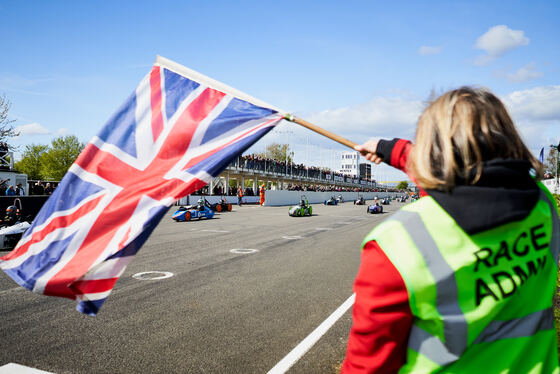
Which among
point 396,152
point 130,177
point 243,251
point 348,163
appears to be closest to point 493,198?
point 396,152

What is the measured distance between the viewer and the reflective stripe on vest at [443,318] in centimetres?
111

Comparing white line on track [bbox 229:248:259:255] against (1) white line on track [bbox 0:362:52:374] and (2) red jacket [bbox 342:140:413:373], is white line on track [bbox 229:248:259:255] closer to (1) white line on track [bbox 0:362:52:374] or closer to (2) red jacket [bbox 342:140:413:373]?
(1) white line on track [bbox 0:362:52:374]

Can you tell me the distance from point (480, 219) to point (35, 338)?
14.7ft

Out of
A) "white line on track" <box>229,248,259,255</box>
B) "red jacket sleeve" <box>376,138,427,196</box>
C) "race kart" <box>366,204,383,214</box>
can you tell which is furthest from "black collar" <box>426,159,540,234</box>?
"race kart" <box>366,204,383,214</box>

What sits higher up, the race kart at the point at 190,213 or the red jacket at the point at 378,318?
the red jacket at the point at 378,318

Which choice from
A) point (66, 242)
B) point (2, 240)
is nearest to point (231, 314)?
point (66, 242)

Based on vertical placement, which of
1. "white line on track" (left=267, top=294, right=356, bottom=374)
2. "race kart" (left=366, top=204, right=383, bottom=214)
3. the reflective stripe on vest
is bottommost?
"race kart" (left=366, top=204, right=383, bottom=214)

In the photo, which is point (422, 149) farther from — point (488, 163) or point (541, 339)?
point (541, 339)

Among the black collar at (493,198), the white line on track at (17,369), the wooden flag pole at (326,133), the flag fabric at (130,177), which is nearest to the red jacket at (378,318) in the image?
the black collar at (493,198)

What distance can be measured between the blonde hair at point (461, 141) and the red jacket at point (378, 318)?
0.29 meters

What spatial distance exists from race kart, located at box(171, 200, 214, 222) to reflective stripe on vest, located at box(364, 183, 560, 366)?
17.7 metres

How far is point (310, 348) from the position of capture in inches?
154

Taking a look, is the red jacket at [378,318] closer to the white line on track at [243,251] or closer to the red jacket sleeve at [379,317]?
the red jacket sleeve at [379,317]

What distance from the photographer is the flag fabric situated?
86.0 inches
